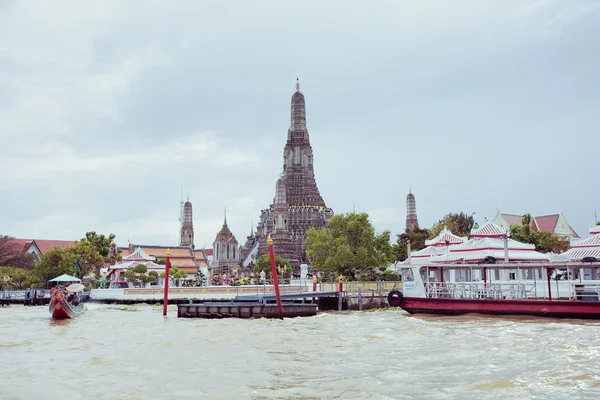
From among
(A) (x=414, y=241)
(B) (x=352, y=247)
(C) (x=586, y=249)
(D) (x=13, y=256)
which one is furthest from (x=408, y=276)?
(D) (x=13, y=256)

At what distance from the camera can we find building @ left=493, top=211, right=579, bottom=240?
6831 cm

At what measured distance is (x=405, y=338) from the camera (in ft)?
71.2

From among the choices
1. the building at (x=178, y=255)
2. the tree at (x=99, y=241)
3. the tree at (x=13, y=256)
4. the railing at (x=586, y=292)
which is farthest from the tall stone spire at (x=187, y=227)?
the railing at (x=586, y=292)

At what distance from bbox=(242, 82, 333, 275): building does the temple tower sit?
8.85 ft

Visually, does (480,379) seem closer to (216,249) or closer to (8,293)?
(8,293)

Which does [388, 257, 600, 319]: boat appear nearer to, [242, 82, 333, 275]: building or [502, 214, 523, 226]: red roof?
[502, 214, 523, 226]: red roof

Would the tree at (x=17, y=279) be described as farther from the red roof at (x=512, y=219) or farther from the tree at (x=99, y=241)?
the red roof at (x=512, y=219)

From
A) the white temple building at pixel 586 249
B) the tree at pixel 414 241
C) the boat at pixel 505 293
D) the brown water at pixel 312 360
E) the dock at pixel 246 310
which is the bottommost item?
the brown water at pixel 312 360

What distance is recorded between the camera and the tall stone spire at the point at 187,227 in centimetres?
10550

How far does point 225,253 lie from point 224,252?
21cm

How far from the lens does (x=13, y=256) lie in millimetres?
67188

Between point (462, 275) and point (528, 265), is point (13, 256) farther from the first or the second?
point (528, 265)

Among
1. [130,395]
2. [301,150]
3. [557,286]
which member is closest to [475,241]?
[557,286]

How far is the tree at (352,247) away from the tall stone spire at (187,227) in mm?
54133
